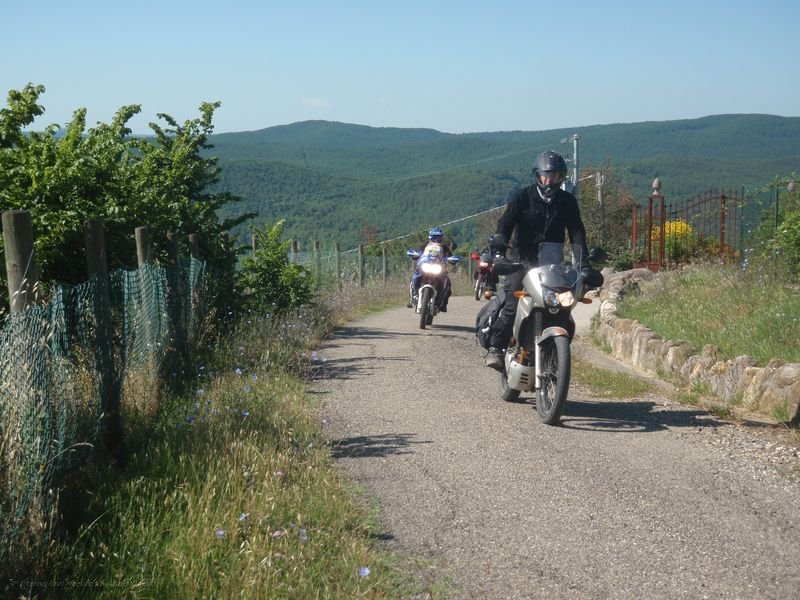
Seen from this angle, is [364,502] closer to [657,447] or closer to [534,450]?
[534,450]

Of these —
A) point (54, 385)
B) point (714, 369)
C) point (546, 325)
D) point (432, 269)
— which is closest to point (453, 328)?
point (432, 269)

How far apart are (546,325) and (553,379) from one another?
0.47 metres

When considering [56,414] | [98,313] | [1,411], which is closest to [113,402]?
[98,313]

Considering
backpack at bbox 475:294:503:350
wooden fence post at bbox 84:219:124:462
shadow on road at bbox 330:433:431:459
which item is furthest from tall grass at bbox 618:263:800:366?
wooden fence post at bbox 84:219:124:462

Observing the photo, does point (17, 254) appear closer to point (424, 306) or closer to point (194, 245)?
point (194, 245)

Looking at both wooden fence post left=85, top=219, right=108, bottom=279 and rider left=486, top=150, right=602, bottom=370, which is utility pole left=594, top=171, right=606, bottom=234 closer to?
rider left=486, top=150, right=602, bottom=370

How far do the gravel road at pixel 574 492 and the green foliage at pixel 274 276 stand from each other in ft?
14.4

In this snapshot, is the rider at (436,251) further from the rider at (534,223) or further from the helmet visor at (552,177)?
the helmet visor at (552,177)

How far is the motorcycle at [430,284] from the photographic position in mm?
15078

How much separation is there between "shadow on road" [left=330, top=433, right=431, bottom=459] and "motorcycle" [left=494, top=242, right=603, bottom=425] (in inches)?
46.3

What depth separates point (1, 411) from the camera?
13.5ft

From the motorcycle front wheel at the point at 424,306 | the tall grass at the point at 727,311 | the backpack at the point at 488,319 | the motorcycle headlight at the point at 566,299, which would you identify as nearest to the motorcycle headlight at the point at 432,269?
the motorcycle front wheel at the point at 424,306

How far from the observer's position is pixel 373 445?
6852mm

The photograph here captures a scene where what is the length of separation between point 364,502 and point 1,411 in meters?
2.10
